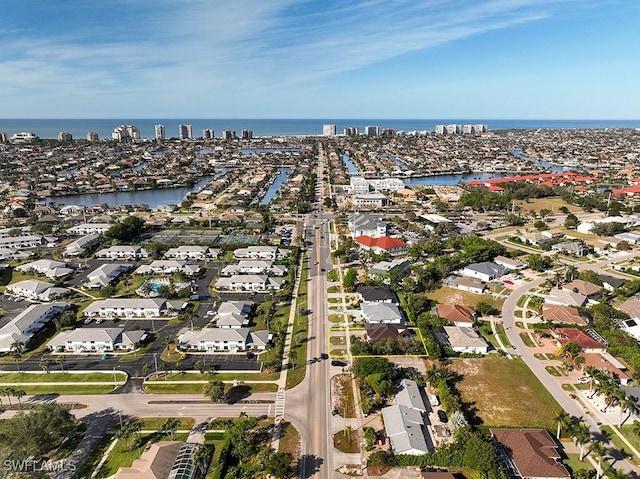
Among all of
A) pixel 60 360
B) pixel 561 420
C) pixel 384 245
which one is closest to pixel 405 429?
pixel 561 420

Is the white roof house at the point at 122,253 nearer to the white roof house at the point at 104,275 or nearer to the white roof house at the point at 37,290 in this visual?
the white roof house at the point at 104,275

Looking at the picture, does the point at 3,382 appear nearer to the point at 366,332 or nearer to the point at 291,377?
the point at 291,377

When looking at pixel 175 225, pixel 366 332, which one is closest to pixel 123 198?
pixel 175 225

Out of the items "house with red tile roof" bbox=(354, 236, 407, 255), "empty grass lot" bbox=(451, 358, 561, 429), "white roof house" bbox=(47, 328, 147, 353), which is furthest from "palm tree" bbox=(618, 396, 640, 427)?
"white roof house" bbox=(47, 328, 147, 353)

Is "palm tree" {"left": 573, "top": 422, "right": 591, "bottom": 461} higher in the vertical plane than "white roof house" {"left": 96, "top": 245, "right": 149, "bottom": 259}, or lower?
lower

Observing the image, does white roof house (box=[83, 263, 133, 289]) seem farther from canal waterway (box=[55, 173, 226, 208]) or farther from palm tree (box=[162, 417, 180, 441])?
canal waterway (box=[55, 173, 226, 208])

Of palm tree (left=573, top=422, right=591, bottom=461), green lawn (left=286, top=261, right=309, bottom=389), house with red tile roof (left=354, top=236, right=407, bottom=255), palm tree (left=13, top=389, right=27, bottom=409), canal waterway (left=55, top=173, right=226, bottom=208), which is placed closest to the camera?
palm tree (left=573, top=422, right=591, bottom=461)
